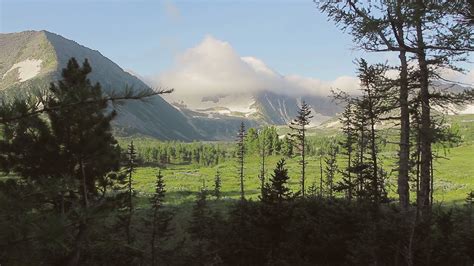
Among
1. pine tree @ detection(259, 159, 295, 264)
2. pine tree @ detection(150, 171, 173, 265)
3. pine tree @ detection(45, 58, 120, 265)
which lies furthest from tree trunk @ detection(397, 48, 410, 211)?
pine tree @ detection(45, 58, 120, 265)

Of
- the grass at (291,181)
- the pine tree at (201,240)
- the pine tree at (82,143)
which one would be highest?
the pine tree at (82,143)

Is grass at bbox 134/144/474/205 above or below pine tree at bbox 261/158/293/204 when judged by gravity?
below

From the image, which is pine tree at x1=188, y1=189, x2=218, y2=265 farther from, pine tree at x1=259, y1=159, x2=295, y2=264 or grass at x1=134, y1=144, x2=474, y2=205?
grass at x1=134, y1=144, x2=474, y2=205

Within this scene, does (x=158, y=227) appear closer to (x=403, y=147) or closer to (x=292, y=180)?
(x=403, y=147)

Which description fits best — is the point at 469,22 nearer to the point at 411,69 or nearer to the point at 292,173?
the point at 411,69

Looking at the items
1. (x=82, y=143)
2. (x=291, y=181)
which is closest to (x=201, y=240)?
(x=82, y=143)

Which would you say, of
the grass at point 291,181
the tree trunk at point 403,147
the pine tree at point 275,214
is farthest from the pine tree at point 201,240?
the grass at point 291,181

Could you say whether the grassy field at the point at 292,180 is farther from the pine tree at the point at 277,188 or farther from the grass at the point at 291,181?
the pine tree at the point at 277,188

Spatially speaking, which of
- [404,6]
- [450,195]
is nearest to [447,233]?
[404,6]

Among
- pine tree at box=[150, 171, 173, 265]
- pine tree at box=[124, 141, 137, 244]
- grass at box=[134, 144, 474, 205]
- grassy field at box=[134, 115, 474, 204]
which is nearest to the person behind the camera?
pine tree at box=[150, 171, 173, 265]

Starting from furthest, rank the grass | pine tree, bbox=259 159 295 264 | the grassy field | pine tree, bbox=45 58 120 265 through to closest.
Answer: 1. the grass
2. the grassy field
3. pine tree, bbox=259 159 295 264
4. pine tree, bbox=45 58 120 265

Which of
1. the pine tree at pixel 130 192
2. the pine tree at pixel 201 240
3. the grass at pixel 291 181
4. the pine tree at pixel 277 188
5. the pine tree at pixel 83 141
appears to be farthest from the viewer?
the grass at pixel 291 181

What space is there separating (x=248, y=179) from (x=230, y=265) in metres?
91.5

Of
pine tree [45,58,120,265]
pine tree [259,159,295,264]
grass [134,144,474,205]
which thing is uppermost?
pine tree [45,58,120,265]
